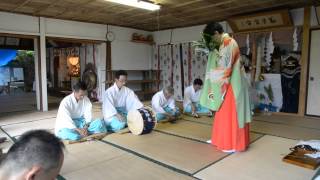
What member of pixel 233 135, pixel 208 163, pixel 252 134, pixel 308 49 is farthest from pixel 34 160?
pixel 308 49

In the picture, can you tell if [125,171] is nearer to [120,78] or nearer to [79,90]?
[79,90]

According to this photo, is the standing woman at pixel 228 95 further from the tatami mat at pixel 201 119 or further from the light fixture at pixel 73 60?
the light fixture at pixel 73 60

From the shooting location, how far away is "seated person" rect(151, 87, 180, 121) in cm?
496

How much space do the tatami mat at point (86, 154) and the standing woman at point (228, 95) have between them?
135 centimetres

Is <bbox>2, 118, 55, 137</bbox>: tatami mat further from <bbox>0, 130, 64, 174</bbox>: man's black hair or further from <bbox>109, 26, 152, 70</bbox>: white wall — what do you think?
<bbox>0, 130, 64, 174</bbox>: man's black hair

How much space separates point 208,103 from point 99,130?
175 centimetres

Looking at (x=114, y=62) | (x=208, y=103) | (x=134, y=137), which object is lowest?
(x=134, y=137)

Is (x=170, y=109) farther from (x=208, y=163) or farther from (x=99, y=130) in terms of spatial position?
(x=208, y=163)

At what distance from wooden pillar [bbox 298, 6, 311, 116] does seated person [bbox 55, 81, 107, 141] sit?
4397 millimetres

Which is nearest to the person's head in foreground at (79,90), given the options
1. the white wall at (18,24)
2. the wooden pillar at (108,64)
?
the white wall at (18,24)

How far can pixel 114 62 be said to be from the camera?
806 centimetres

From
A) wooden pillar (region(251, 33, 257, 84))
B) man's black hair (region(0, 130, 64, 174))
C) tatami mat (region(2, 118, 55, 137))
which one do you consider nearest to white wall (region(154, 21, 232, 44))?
wooden pillar (region(251, 33, 257, 84))

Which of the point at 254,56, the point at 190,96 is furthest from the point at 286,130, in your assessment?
the point at 254,56

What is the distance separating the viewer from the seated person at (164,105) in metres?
4.96
